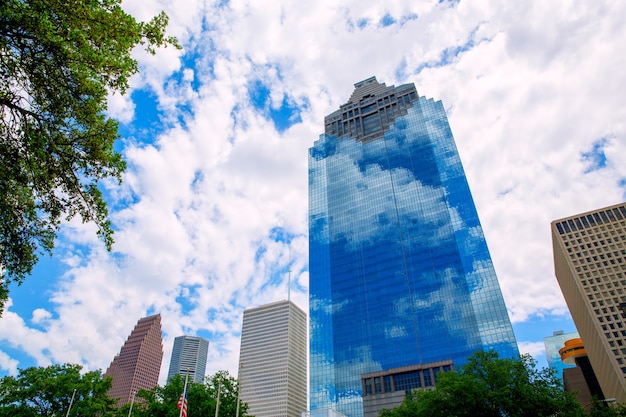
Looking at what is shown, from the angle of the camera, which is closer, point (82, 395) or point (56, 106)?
point (56, 106)

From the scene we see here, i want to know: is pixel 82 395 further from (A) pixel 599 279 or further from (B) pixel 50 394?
(A) pixel 599 279

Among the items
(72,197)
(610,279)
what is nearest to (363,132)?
(610,279)

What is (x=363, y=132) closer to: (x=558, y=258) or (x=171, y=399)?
(x=558, y=258)

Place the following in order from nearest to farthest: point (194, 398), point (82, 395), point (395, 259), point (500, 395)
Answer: point (500, 395) < point (194, 398) < point (82, 395) < point (395, 259)

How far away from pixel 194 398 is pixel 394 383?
65981mm

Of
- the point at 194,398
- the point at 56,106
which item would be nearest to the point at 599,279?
the point at 194,398

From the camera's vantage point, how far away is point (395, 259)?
388 feet

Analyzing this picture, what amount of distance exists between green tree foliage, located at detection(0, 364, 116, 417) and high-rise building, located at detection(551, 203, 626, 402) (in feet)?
340

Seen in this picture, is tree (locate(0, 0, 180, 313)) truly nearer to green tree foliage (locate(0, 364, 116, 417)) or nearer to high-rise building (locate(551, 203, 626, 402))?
green tree foliage (locate(0, 364, 116, 417))

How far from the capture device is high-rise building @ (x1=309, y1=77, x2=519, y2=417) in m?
103

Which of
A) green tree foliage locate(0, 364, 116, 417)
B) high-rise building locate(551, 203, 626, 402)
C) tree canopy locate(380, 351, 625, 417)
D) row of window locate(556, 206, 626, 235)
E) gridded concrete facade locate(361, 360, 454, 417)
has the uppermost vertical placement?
row of window locate(556, 206, 626, 235)

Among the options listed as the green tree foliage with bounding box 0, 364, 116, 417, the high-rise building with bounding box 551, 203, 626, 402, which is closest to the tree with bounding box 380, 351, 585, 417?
the green tree foliage with bounding box 0, 364, 116, 417

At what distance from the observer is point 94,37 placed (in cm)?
1454

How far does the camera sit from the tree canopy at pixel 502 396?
27906 millimetres
